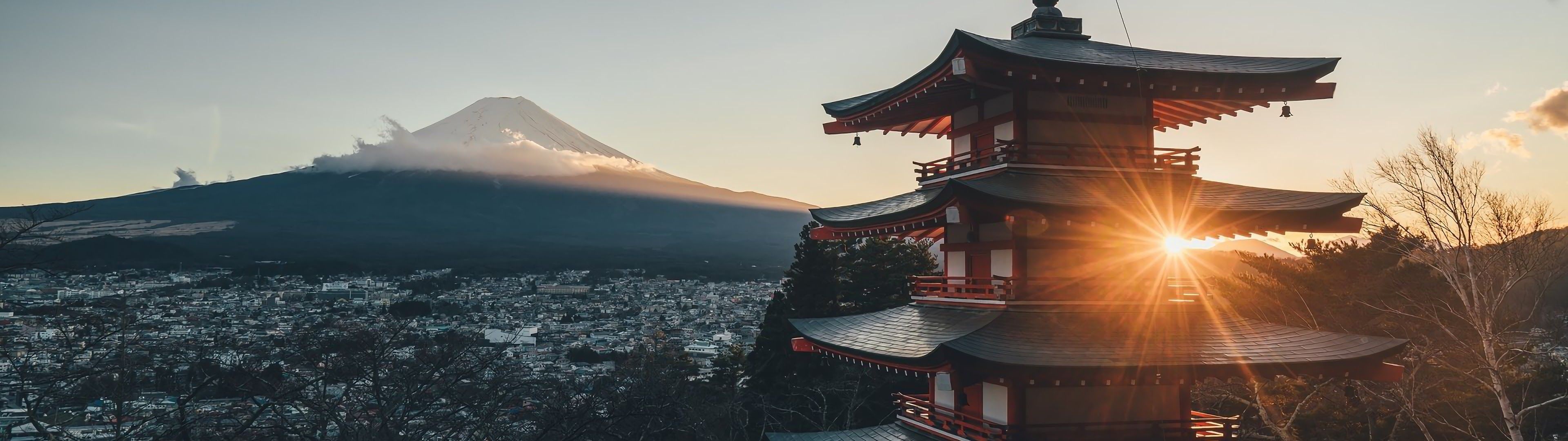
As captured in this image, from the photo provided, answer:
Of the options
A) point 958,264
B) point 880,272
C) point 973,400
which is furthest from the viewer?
point 880,272

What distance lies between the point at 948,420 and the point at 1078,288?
7.59 feet

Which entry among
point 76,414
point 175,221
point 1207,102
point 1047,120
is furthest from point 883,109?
point 175,221

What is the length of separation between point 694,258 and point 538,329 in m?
54.2

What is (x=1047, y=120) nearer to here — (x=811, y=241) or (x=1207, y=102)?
(x=1207, y=102)

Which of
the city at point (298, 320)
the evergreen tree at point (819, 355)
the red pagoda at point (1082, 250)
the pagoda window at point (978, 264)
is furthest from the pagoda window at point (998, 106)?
the evergreen tree at point (819, 355)

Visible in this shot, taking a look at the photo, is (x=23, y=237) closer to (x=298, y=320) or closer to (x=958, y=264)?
(x=958, y=264)

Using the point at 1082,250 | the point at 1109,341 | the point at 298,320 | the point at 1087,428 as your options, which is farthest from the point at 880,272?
the point at 298,320

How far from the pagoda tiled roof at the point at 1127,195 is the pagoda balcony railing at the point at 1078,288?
1.04 metres

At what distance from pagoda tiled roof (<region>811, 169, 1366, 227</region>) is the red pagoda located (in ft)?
0.10

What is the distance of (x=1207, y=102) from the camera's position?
11.7m

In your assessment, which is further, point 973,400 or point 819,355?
point 819,355

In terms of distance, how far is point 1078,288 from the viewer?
→ 10484 mm

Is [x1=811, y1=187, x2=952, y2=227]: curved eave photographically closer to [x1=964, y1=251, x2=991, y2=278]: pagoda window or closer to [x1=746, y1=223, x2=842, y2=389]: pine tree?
[x1=964, y1=251, x2=991, y2=278]: pagoda window

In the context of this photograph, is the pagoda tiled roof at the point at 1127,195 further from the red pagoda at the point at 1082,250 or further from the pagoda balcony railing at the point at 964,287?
the pagoda balcony railing at the point at 964,287
